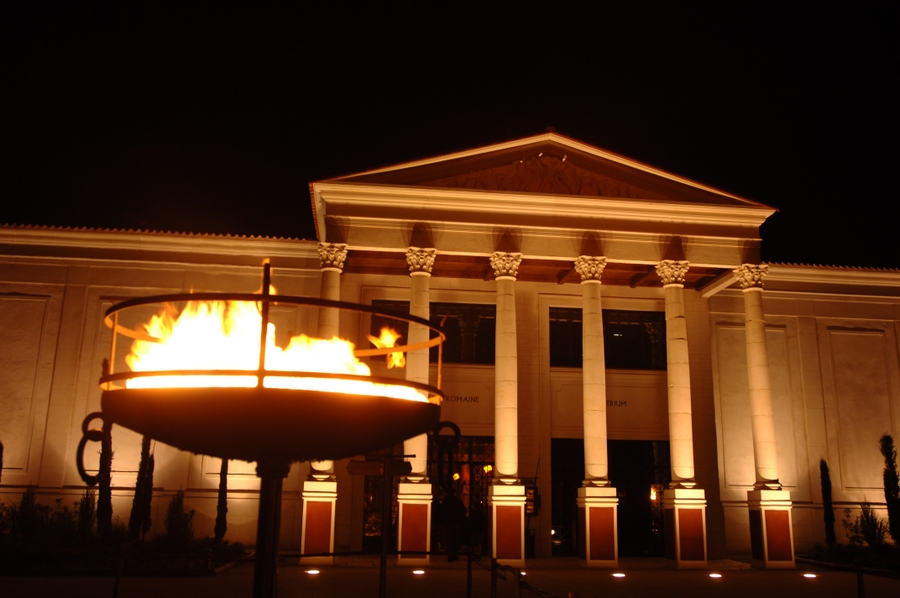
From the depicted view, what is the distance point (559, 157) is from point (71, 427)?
1675cm

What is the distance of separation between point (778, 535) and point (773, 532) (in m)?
0.16

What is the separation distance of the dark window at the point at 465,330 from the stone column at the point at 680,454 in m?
5.79

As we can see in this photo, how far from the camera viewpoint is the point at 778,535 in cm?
2017

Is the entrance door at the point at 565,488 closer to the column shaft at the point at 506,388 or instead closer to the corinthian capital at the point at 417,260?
the column shaft at the point at 506,388

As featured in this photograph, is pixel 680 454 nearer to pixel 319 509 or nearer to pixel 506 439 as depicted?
pixel 506 439

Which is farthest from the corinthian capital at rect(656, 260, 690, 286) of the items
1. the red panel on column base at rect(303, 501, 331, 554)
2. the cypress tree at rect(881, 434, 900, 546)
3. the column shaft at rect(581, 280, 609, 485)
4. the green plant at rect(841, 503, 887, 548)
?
the red panel on column base at rect(303, 501, 331, 554)

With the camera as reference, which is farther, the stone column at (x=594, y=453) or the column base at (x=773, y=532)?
the column base at (x=773, y=532)

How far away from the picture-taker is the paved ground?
13.8m

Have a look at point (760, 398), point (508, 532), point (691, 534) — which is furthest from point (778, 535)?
point (508, 532)

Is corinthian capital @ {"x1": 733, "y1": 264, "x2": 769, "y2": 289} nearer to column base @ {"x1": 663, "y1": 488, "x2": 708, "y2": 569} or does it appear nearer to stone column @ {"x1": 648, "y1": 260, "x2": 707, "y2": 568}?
stone column @ {"x1": 648, "y1": 260, "x2": 707, "y2": 568}

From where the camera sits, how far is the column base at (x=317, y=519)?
1880cm

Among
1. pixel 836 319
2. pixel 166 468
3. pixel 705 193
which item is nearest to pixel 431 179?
pixel 705 193

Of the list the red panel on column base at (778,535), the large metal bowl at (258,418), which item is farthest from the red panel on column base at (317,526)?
the large metal bowl at (258,418)

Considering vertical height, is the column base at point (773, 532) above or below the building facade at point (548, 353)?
below
